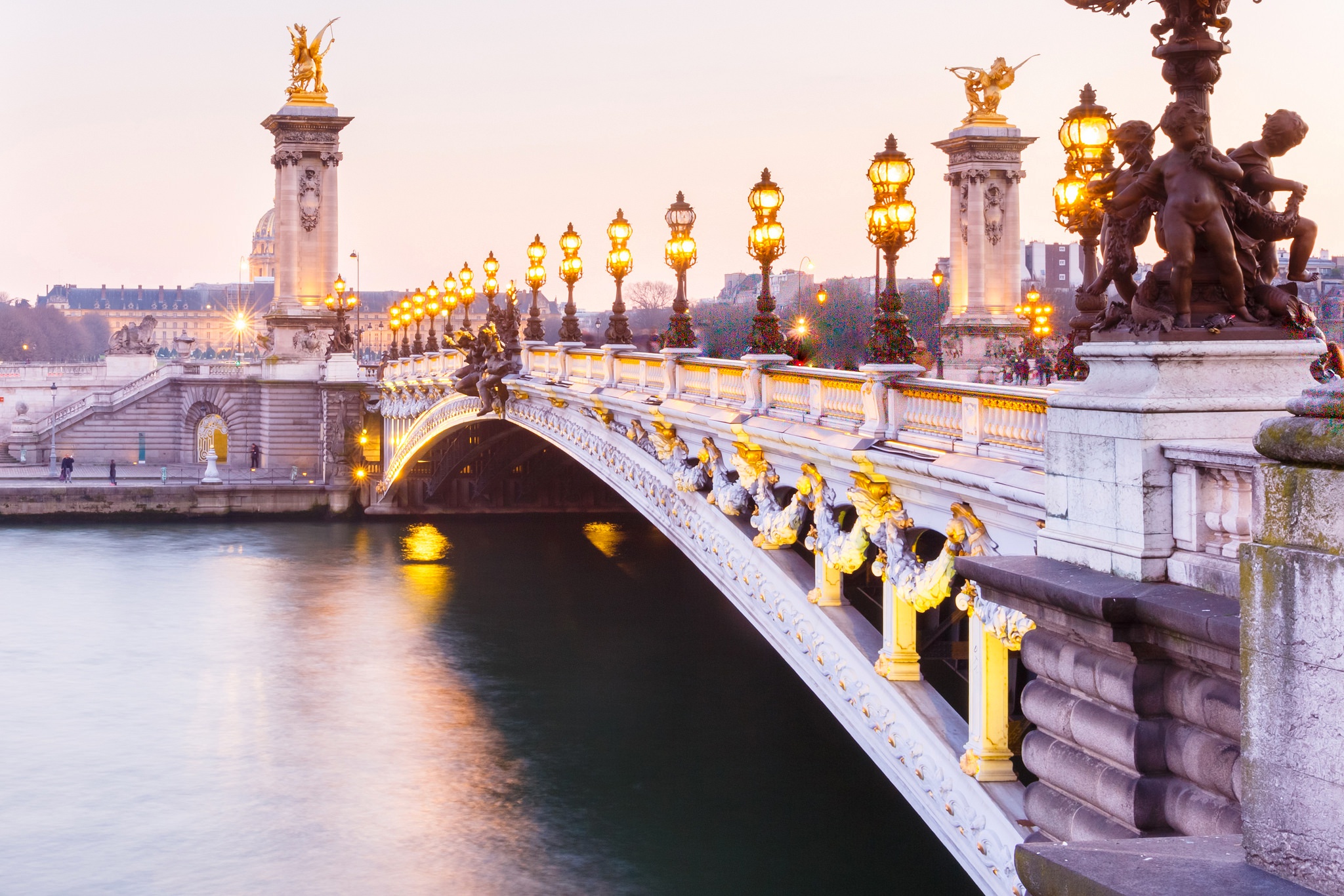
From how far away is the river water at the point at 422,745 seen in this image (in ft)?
70.8

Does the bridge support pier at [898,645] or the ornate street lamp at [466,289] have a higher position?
the ornate street lamp at [466,289]

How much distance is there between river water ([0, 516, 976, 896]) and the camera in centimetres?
2158

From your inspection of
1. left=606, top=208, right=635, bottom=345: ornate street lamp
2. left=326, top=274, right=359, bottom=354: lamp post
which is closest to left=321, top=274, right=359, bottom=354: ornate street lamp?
left=326, top=274, right=359, bottom=354: lamp post

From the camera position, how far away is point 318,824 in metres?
23.9

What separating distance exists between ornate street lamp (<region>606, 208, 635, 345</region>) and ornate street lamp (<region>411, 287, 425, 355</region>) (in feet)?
120

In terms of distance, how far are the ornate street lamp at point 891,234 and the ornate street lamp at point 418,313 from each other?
50065 millimetres

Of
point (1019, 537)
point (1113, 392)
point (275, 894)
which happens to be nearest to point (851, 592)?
point (275, 894)

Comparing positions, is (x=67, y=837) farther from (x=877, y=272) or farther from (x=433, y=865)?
(x=877, y=272)

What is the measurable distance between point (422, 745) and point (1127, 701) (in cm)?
2095

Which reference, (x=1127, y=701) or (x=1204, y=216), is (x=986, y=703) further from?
(x=1204, y=216)

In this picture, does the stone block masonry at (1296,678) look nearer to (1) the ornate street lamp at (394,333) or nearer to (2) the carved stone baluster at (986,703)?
(2) the carved stone baluster at (986,703)

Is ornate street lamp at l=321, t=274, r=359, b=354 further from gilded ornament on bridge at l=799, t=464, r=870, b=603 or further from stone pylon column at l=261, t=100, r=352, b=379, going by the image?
gilded ornament on bridge at l=799, t=464, r=870, b=603

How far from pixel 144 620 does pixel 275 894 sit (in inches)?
846

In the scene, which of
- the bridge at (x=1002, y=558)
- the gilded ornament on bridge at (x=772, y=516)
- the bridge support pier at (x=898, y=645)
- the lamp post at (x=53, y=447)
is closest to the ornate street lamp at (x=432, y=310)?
the lamp post at (x=53, y=447)
